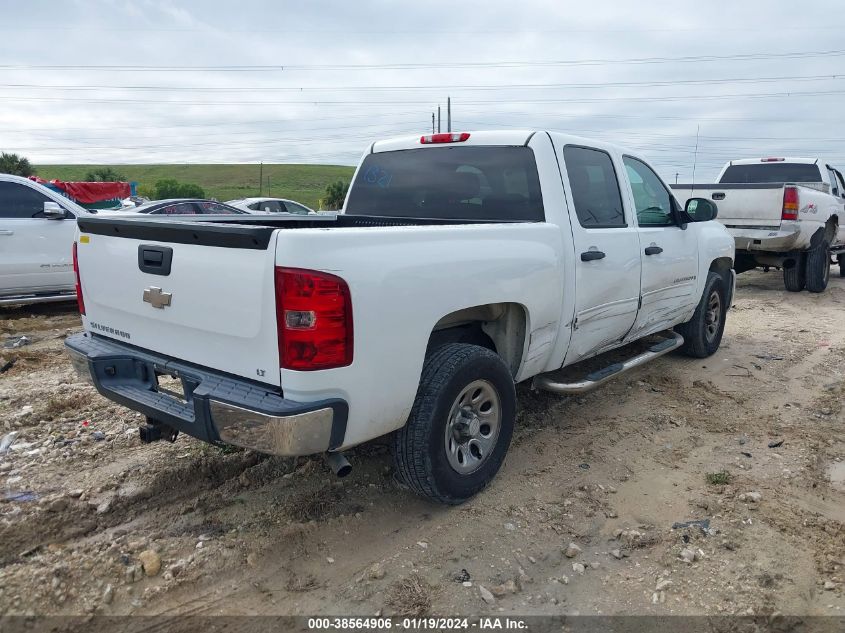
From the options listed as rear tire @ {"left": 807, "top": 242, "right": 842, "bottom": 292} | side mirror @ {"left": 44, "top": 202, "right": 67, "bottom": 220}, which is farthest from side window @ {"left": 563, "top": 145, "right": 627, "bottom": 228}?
rear tire @ {"left": 807, "top": 242, "right": 842, "bottom": 292}

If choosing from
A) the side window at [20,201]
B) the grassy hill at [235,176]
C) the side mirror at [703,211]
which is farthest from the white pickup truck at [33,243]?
the grassy hill at [235,176]

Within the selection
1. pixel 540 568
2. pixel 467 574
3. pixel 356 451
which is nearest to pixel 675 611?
pixel 540 568

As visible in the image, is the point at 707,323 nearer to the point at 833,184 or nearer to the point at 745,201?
the point at 745,201

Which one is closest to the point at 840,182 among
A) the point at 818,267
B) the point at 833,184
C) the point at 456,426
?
the point at 833,184

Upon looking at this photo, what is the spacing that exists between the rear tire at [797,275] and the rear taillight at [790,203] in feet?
4.57

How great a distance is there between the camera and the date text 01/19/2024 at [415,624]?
2.51 m

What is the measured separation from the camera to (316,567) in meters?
2.87

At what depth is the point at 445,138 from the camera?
430cm

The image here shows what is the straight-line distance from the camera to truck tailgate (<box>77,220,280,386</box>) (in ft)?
8.30

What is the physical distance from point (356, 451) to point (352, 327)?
5.32 feet

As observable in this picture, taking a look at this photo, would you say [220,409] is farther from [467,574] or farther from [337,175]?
[337,175]

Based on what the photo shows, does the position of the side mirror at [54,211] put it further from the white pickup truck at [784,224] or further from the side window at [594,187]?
the white pickup truck at [784,224]

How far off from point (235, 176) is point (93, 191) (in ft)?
249

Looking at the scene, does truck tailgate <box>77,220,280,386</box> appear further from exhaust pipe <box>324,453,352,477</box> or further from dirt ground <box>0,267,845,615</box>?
dirt ground <box>0,267,845,615</box>
